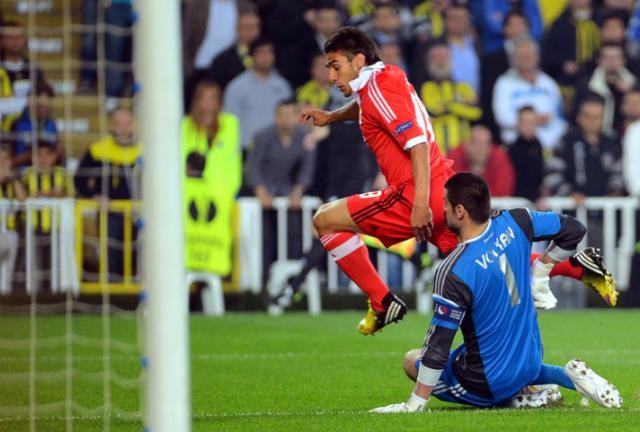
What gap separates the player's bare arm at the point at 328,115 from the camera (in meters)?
9.12

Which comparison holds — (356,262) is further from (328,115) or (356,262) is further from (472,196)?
(472,196)

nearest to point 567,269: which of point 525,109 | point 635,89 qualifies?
point 525,109

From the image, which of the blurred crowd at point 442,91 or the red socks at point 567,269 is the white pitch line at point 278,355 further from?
Result: the blurred crowd at point 442,91

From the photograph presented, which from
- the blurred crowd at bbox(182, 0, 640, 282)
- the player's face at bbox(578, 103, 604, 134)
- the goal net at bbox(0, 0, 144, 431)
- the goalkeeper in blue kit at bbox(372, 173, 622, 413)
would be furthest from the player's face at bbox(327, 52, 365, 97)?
the player's face at bbox(578, 103, 604, 134)

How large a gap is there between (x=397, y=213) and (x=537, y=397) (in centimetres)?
156

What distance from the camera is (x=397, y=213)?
29.2ft

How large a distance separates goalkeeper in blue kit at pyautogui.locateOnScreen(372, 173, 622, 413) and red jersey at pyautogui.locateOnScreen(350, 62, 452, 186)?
105 centimetres

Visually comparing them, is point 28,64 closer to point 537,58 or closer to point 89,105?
point 89,105

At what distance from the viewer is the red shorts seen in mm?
8797

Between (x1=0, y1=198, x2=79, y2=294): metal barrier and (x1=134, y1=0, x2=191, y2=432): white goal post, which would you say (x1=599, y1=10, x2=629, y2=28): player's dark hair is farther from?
(x1=134, y1=0, x2=191, y2=432): white goal post

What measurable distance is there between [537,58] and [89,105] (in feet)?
18.2

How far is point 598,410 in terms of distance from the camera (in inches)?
299

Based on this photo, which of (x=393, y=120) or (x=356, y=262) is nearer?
(x=393, y=120)

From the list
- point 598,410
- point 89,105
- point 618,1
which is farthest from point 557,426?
point 618,1
